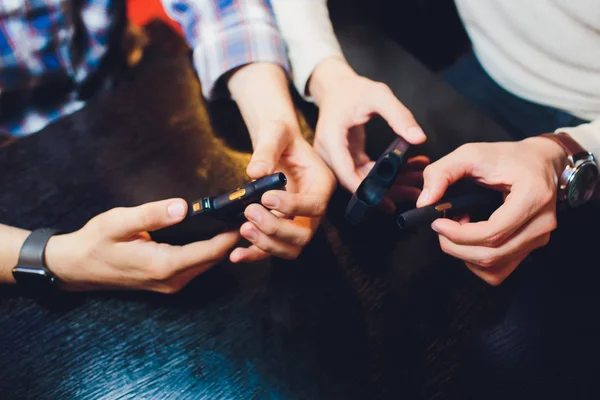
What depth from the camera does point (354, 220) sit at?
1.77 feet

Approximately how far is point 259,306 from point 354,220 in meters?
0.18

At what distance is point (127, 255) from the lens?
549mm

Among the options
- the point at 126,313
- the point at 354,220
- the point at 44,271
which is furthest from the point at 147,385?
the point at 354,220

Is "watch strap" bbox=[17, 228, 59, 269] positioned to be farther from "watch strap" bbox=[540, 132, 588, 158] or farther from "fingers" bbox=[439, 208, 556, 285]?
"watch strap" bbox=[540, 132, 588, 158]

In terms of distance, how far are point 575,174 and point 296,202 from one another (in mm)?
419

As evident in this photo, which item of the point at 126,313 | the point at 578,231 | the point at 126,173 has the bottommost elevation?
the point at 578,231

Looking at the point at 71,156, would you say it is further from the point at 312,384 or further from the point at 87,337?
the point at 312,384

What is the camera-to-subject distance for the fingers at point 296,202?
0.48 metres

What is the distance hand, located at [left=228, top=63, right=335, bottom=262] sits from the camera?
0.51 m

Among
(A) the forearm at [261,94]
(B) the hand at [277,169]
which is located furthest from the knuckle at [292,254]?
(A) the forearm at [261,94]

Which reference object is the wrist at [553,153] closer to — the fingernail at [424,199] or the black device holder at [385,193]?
the black device holder at [385,193]

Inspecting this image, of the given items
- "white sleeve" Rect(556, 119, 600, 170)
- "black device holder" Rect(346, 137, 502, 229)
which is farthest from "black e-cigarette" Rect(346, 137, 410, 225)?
"white sleeve" Rect(556, 119, 600, 170)

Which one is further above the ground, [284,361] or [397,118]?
[397,118]

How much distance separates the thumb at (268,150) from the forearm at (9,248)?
0.36 meters
